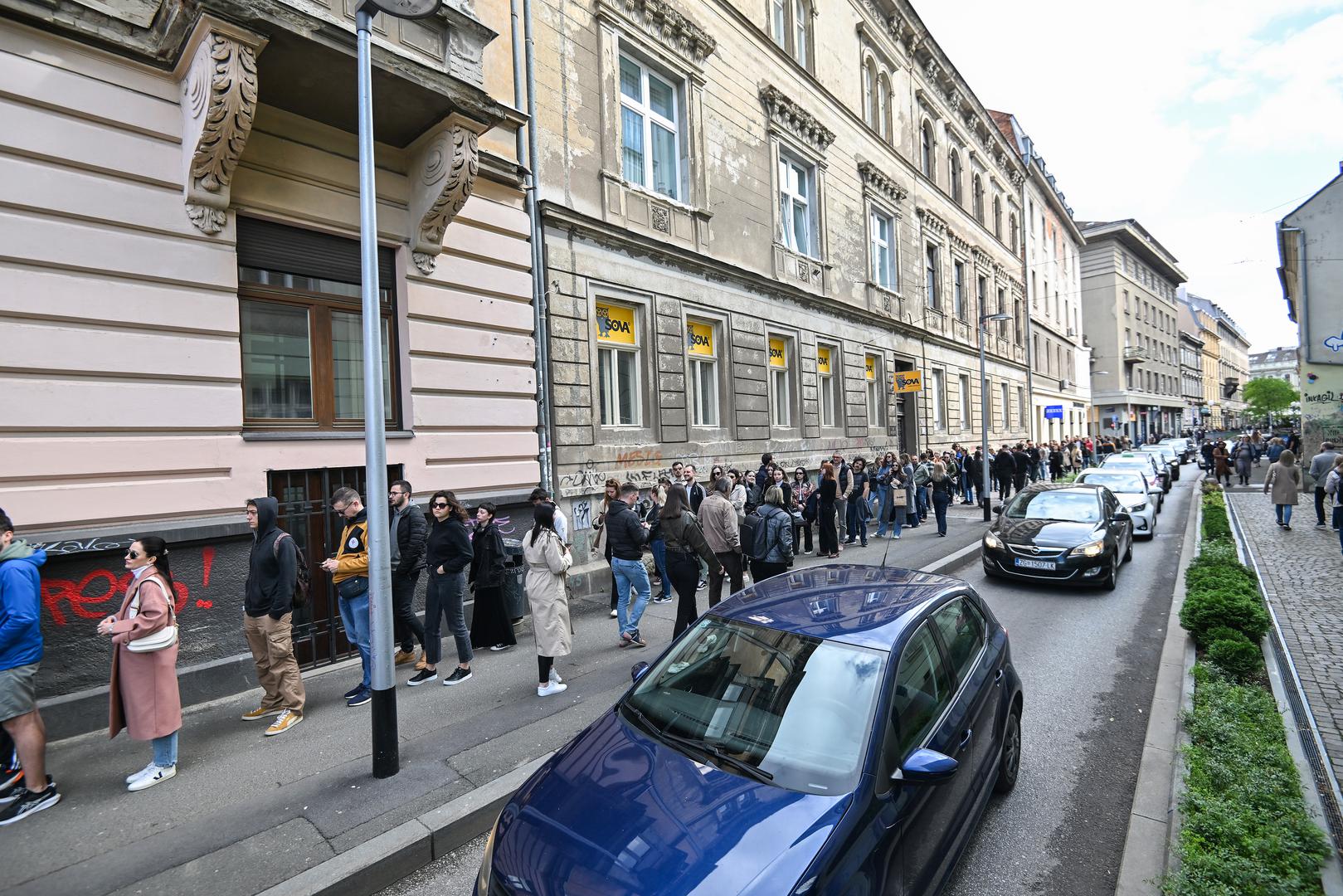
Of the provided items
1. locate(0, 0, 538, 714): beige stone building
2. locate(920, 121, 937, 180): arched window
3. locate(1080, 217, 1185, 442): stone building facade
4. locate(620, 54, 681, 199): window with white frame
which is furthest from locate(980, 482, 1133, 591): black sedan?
locate(1080, 217, 1185, 442): stone building facade

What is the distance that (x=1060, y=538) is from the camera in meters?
9.92

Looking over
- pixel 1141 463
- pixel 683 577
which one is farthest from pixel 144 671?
pixel 1141 463

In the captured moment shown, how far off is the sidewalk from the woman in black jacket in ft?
1.94

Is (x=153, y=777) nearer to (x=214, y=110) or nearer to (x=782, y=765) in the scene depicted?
Answer: (x=782, y=765)

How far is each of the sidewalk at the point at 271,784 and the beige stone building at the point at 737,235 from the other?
4.24 metres

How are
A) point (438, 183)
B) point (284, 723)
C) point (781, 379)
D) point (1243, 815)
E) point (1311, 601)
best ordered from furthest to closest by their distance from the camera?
point (781, 379)
point (1311, 601)
point (438, 183)
point (284, 723)
point (1243, 815)

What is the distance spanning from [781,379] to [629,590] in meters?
9.68

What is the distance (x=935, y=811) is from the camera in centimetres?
304

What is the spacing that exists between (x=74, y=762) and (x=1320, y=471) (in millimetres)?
21421

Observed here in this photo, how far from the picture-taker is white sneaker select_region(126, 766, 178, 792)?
4523 millimetres

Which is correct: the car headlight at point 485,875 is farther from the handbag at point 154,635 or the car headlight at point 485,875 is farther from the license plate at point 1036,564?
the license plate at point 1036,564

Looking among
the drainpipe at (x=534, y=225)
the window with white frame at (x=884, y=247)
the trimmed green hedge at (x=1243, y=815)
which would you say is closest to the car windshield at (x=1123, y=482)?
the window with white frame at (x=884, y=247)

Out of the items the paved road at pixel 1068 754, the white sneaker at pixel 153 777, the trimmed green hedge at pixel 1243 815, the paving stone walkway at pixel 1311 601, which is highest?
the trimmed green hedge at pixel 1243 815

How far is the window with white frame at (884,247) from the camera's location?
21.0 m
